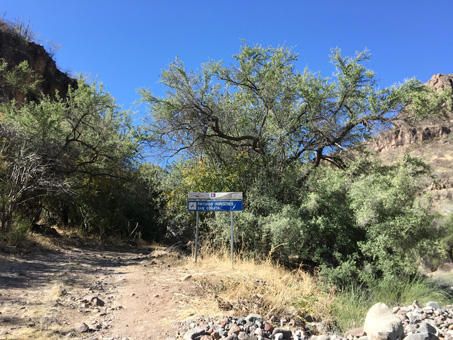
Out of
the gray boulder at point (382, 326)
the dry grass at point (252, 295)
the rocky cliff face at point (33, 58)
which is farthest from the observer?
the rocky cliff face at point (33, 58)

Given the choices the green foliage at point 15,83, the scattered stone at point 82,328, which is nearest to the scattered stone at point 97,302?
the scattered stone at point 82,328

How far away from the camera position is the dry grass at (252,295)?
19.5 feet

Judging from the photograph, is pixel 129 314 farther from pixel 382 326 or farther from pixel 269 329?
pixel 382 326

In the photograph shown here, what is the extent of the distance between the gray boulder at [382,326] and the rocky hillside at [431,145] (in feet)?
22.1

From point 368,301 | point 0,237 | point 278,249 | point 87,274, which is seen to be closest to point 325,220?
point 278,249

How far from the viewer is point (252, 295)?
641cm

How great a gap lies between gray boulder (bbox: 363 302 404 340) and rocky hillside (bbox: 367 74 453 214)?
265 inches

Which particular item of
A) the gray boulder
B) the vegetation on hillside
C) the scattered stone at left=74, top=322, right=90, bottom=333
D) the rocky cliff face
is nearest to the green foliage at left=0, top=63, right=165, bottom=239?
the vegetation on hillside

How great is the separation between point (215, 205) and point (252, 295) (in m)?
3.57

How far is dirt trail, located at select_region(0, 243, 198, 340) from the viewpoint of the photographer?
489 cm

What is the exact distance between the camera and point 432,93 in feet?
40.3

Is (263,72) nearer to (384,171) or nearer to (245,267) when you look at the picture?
(384,171)

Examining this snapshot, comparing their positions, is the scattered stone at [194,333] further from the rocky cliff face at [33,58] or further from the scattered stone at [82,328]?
the rocky cliff face at [33,58]

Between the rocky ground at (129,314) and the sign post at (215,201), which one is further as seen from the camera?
the sign post at (215,201)
